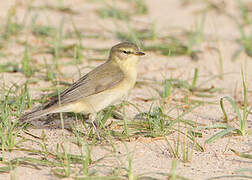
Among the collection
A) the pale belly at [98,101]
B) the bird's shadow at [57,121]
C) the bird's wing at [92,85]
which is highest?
the bird's wing at [92,85]

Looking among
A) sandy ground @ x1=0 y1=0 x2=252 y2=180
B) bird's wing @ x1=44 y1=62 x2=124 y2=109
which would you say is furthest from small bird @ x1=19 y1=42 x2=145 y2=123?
sandy ground @ x1=0 y1=0 x2=252 y2=180

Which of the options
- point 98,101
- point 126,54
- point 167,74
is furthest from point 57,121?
point 167,74

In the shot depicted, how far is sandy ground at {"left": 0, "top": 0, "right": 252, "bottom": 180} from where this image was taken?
4215mm

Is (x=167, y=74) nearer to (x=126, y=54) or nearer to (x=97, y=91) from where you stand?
(x=126, y=54)

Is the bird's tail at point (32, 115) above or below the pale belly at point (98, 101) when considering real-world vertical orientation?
below

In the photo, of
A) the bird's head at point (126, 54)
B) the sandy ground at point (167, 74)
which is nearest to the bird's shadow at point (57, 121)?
the sandy ground at point (167, 74)

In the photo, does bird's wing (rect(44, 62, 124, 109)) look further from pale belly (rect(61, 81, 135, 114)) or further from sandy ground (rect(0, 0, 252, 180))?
sandy ground (rect(0, 0, 252, 180))

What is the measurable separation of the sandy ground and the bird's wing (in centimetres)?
37

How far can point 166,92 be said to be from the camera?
5758 millimetres

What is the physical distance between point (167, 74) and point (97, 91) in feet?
6.69

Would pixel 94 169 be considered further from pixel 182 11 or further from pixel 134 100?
pixel 182 11

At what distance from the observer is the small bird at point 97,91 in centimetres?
495

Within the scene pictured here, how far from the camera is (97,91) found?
5145 millimetres

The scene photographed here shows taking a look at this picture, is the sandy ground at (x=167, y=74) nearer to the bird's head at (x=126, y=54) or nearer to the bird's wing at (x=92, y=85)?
the bird's wing at (x=92, y=85)
